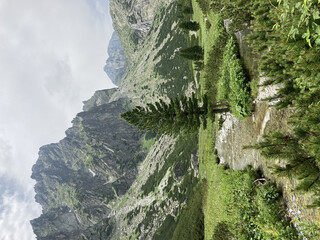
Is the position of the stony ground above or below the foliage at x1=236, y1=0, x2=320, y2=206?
below

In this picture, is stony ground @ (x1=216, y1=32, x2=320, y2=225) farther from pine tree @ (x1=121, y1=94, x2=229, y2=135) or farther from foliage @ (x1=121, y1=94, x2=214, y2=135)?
foliage @ (x1=121, y1=94, x2=214, y2=135)

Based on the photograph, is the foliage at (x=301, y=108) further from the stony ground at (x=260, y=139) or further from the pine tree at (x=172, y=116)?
the pine tree at (x=172, y=116)

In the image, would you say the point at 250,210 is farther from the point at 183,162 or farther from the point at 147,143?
the point at 147,143

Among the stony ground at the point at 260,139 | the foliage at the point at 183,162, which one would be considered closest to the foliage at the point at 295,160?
the stony ground at the point at 260,139

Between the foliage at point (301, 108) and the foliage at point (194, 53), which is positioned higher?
the foliage at point (194, 53)

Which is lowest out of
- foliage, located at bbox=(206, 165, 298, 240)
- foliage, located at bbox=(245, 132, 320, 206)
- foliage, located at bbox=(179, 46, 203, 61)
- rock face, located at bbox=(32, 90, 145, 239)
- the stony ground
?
rock face, located at bbox=(32, 90, 145, 239)

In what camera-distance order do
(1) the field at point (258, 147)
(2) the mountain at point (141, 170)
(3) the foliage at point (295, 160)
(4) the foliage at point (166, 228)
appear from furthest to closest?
(2) the mountain at point (141, 170), (4) the foliage at point (166, 228), (1) the field at point (258, 147), (3) the foliage at point (295, 160)

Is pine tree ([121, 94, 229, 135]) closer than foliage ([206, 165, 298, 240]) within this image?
No

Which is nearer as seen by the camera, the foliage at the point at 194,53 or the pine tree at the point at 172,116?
the pine tree at the point at 172,116

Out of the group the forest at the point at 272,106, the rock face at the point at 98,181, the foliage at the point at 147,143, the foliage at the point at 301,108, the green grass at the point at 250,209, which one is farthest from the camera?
the foliage at the point at 147,143

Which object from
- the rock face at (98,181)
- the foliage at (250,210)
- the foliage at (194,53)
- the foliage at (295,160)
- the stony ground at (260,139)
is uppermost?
the foliage at (194,53)

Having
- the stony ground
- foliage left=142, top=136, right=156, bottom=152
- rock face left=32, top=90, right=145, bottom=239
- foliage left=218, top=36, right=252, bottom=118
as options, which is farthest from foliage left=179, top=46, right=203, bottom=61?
rock face left=32, top=90, right=145, bottom=239

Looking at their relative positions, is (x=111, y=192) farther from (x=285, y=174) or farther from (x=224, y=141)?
(x=285, y=174)

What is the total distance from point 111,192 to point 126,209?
37.1 m
